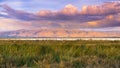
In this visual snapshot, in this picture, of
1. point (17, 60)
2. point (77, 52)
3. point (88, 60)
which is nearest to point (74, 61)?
point (88, 60)

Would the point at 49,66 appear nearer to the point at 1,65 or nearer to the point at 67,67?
the point at 67,67

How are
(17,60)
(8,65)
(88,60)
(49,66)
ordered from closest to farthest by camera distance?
(49,66), (8,65), (88,60), (17,60)

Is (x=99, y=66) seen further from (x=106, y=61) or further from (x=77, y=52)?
(x=77, y=52)

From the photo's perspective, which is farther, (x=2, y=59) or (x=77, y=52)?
(x=77, y=52)

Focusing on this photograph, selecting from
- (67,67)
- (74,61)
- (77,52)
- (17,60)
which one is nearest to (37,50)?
(77,52)

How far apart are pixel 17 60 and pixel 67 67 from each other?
437 cm

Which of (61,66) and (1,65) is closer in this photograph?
(61,66)

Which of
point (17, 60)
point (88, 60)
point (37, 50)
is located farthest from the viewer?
point (37, 50)

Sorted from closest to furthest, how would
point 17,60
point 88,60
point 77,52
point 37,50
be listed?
point 88,60 < point 17,60 < point 77,52 < point 37,50

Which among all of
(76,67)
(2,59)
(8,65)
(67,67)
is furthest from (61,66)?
(2,59)

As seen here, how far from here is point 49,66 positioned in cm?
1596

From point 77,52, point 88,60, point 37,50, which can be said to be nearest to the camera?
point 88,60

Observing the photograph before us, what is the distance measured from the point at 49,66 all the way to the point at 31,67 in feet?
5.47

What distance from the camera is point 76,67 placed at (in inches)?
696
